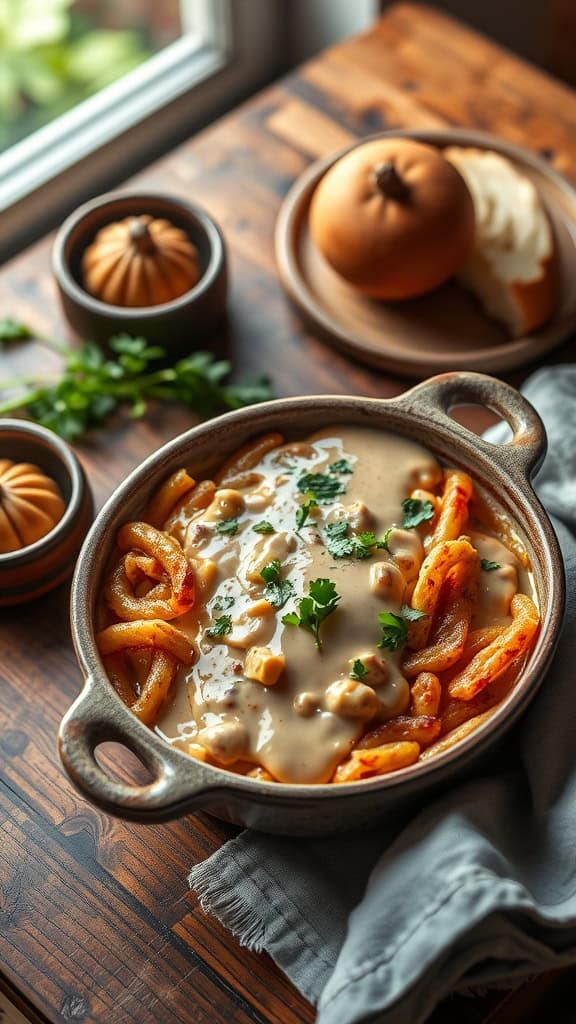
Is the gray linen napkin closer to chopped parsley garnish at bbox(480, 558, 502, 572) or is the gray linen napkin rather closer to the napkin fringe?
the napkin fringe

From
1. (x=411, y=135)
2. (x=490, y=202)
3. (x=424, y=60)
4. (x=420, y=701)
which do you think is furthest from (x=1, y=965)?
(x=424, y=60)

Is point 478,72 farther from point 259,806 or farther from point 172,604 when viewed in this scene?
point 259,806

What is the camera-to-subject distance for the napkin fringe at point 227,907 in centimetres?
149

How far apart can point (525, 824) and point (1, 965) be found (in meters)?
0.69

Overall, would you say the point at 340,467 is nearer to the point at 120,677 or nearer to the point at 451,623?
the point at 451,623

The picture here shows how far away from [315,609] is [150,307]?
2.56 feet

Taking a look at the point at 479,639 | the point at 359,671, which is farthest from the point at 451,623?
the point at 359,671

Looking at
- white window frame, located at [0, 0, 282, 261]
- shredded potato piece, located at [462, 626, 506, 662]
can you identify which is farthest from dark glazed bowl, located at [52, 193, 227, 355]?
shredded potato piece, located at [462, 626, 506, 662]

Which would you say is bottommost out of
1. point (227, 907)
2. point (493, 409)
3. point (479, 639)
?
point (227, 907)

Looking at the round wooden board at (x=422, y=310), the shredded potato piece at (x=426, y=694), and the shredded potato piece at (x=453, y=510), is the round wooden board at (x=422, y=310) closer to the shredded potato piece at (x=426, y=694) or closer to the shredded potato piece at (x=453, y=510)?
the shredded potato piece at (x=453, y=510)

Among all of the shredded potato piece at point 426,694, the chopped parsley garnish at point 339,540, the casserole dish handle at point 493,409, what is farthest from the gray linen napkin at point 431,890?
the chopped parsley garnish at point 339,540

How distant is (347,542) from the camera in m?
1.62

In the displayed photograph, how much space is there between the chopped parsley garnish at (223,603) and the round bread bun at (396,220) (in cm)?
75

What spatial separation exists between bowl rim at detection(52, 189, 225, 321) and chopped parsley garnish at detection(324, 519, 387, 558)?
0.59 meters
